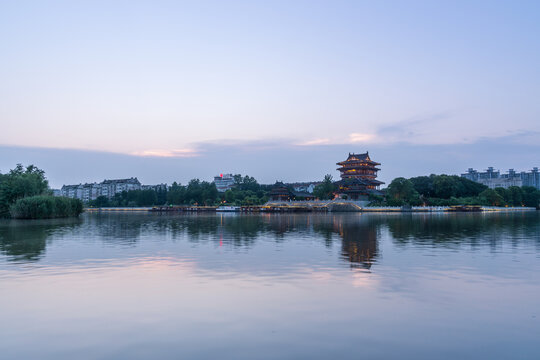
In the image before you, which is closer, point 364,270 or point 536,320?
point 536,320

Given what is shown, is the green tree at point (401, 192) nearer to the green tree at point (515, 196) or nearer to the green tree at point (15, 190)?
the green tree at point (515, 196)

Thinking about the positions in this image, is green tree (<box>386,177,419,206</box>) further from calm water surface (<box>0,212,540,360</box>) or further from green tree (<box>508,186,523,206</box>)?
calm water surface (<box>0,212,540,360</box>)

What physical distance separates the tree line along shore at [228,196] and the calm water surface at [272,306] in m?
42.9

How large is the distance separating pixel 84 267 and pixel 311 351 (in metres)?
11.4

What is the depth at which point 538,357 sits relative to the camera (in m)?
6.53

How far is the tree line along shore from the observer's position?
55219mm

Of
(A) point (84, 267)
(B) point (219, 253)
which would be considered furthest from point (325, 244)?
(A) point (84, 267)

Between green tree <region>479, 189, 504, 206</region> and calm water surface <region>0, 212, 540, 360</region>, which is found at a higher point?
green tree <region>479, 189, 504, 206</region>

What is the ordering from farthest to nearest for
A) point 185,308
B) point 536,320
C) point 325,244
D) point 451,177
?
point 451,177 → point 325,244 → point 185,308 → point 536,320

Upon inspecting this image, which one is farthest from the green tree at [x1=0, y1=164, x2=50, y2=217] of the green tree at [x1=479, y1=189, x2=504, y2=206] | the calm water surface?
the green tree at [x1=479, y1=189, x2=504, y2=206]

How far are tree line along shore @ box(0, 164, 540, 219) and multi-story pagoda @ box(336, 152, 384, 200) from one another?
286 cm

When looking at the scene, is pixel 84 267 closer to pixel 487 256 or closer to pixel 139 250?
pixel 139 250

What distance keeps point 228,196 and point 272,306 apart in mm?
124550

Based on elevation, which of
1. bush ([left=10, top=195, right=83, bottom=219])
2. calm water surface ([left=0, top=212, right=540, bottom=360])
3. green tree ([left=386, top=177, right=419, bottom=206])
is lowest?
calm water surface ([left=0, top=212, right=540, bottom=360])
